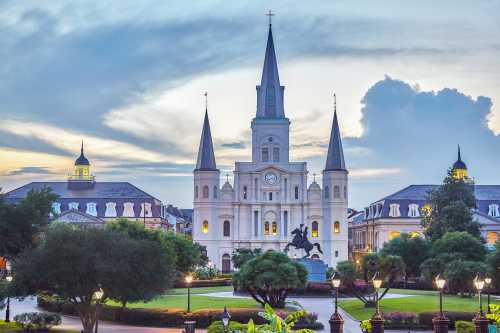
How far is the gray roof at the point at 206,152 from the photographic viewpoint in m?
122

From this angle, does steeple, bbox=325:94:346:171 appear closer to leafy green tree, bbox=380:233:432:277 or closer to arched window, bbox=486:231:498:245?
arched window, bbox=486:231:498:245

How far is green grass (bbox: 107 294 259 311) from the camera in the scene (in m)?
54.8

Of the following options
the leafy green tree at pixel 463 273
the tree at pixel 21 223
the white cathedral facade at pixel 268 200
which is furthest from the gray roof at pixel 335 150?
the tree at pixel 21 223

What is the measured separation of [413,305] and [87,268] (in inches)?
991

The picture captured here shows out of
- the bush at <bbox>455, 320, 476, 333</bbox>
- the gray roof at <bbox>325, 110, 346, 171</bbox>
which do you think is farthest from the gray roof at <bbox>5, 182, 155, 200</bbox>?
the bush at <bbox>455, 320, 476, 333</bbox>

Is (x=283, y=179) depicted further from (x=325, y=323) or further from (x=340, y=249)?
(x=325, y=323)

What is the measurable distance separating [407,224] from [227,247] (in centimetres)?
2925

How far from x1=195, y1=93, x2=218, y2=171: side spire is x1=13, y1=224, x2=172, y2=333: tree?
78404 mm

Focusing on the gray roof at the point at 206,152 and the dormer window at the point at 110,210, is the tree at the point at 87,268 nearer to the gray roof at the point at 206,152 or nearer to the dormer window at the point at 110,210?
the gray roof at the point at 206,152

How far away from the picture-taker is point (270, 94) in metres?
126

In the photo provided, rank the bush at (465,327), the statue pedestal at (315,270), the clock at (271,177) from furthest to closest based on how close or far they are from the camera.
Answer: the clock at (271,177)
the statue pedestal at (315,270)
the bush at (465,327)

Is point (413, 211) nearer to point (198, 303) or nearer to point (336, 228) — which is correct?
point (336, 228)

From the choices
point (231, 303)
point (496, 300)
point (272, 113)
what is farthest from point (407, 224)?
point (231, 303)

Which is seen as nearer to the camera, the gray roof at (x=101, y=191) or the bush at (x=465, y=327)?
the bush at (x=465, y=327)
